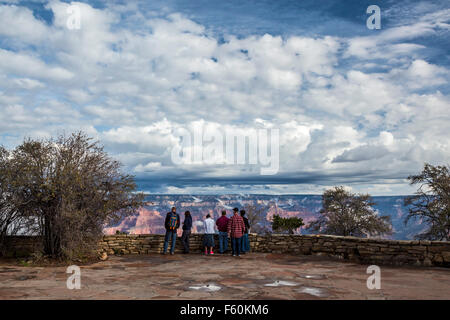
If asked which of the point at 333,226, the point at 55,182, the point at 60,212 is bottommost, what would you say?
the point at 333,226

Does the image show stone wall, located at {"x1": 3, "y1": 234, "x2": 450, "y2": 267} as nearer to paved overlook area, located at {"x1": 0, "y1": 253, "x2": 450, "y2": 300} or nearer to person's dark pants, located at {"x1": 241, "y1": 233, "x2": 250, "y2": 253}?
person's dark pants, located at {"x1": 241, "y1": 233, "x2": 250, "y2": 253}

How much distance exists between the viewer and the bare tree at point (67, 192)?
38.2 ft

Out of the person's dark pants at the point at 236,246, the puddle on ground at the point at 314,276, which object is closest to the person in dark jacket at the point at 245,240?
the person's dark pants at the point at 236,246

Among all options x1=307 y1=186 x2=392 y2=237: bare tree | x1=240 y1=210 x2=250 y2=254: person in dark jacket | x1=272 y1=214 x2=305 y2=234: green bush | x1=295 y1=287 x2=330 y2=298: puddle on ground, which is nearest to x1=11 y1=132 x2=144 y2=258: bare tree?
x1=240 y1=210 x2=250 y2=254: person in dark jacket

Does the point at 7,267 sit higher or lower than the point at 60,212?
lower

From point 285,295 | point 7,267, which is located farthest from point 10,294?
point 285,295

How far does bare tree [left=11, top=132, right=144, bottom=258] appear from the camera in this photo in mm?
11656

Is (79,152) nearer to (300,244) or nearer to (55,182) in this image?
(55,182)

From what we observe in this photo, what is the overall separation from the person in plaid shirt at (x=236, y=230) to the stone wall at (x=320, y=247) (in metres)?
1.28

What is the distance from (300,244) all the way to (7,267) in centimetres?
967

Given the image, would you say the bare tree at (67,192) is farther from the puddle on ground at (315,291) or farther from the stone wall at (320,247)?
the puddle on ground at (315,291)

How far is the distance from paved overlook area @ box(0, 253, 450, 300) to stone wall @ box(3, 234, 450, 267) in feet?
2.22

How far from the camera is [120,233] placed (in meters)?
14.9
